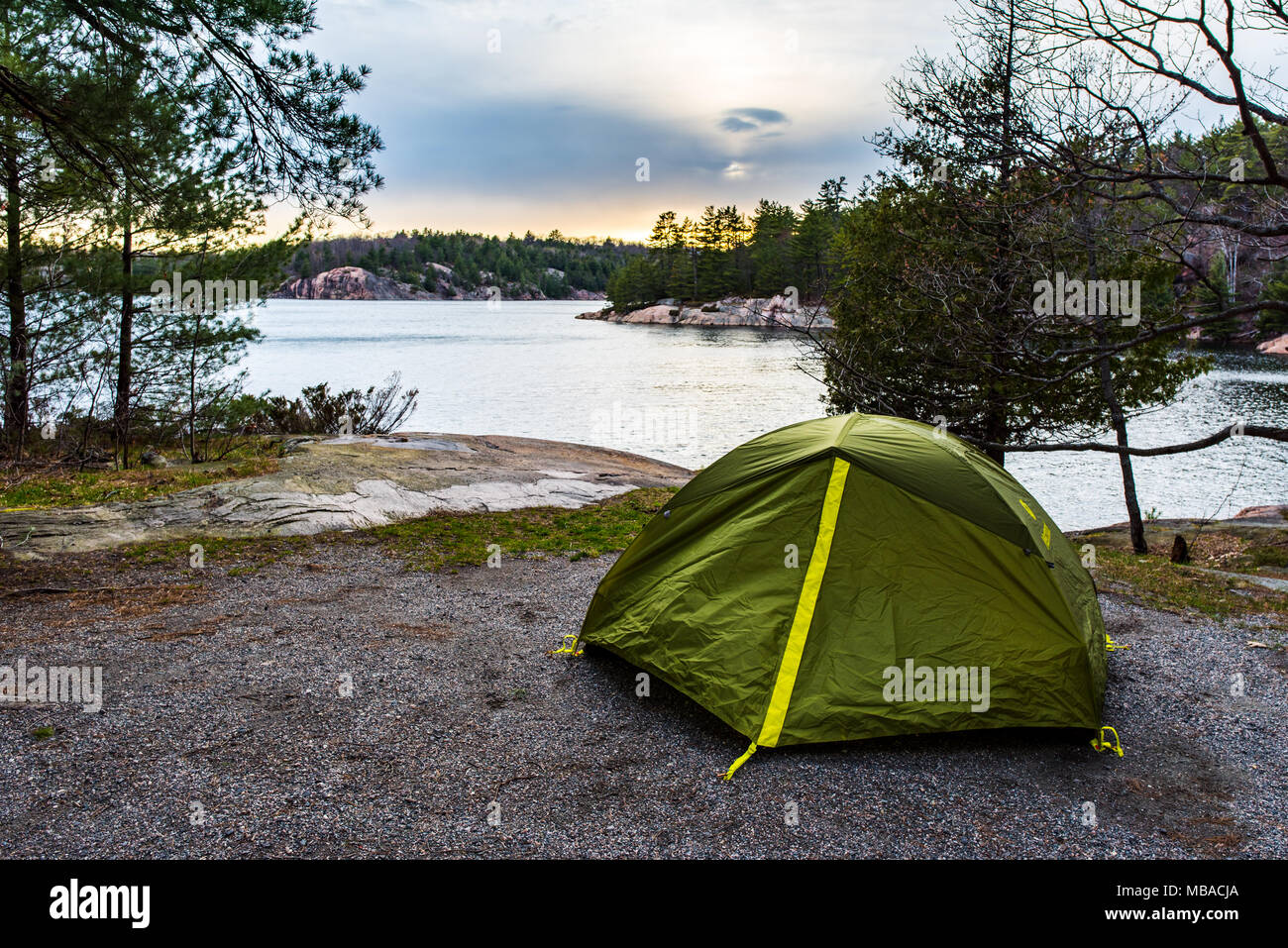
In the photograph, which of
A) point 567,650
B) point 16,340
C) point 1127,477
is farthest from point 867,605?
point 16,340

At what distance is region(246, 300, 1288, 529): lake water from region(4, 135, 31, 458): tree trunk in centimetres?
486

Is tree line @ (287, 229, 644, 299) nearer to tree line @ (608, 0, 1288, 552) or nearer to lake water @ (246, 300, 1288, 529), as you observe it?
lake water @ (246, 300, 1288, 529)

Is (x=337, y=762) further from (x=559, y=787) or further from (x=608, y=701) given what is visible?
(x=608, y=701)

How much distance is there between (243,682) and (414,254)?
180322 millimetres

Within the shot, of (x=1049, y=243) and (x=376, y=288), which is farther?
(x=376, y=288)

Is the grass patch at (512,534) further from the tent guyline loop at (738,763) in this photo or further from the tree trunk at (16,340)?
the tree trunk at (16,340)

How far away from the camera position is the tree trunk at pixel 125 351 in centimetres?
1423

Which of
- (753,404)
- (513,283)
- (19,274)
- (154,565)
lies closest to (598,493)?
(154,565)

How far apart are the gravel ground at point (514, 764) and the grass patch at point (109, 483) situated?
3908 mm

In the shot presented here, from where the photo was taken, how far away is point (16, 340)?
44.3 ft

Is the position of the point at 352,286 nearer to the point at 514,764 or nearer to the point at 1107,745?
the point at 514,764

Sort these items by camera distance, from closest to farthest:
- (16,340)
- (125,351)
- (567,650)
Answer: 1. (567,650)
2. (16,340)
3. (125,351)

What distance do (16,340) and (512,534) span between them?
9823 mm

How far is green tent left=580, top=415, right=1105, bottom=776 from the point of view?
496 centimetres
